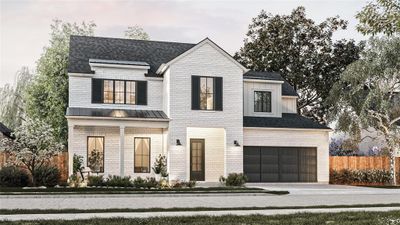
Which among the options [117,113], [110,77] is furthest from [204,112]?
[110,77]

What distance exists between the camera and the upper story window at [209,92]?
28828mm

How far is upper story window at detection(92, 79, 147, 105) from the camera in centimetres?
2897

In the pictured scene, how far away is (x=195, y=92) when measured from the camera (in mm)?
28750

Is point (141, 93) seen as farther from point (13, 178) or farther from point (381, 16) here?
point (381, 16)

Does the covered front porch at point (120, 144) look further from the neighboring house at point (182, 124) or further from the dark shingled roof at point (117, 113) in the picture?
the dark shingled roof at point (117, 113)

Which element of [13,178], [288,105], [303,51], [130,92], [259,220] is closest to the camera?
[259,220]

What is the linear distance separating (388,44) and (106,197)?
1906 cm

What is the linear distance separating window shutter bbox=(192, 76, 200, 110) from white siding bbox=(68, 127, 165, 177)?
2618mm

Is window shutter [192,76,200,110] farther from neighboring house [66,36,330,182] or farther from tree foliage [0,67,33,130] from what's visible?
tree foliage [0,67,33,130]

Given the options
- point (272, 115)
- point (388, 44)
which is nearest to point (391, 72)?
point (388, 44)

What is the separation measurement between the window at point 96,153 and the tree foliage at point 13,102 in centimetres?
1730

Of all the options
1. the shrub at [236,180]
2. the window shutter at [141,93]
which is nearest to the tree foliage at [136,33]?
the window shutter at [141,93]

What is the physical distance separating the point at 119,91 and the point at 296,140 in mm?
9956

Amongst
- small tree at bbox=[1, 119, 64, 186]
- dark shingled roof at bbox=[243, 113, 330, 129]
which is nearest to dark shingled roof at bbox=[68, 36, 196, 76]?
small tree at bbox=[1, 119, 64, 186]
